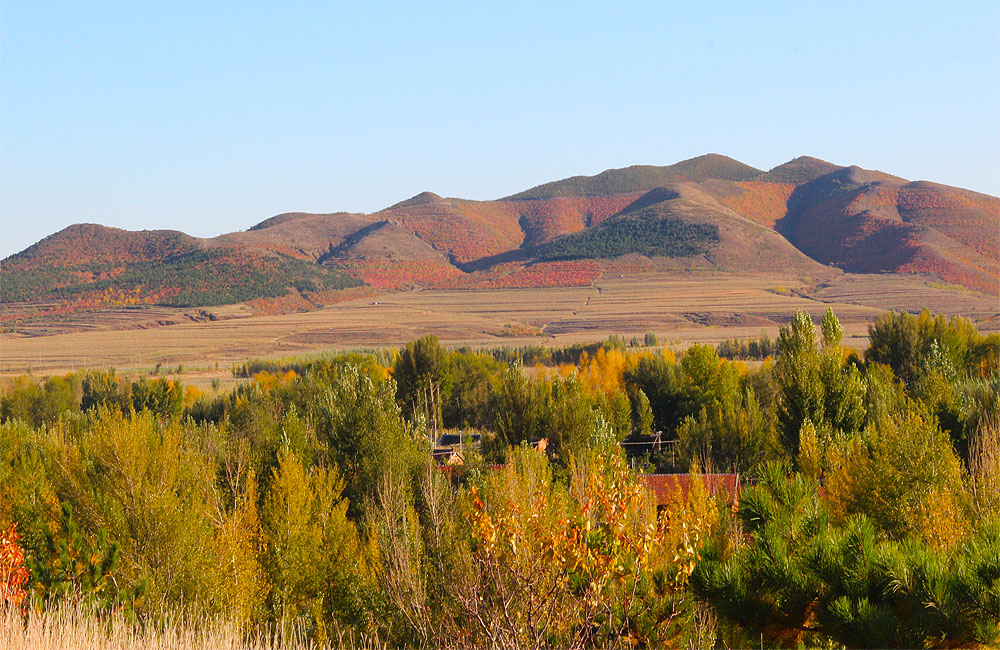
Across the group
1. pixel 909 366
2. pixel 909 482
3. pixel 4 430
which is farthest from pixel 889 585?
pixel 909 366

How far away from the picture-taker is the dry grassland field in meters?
123

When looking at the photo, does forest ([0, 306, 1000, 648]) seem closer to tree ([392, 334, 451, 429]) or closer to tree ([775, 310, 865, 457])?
tree ([775, 310, 865, 457])

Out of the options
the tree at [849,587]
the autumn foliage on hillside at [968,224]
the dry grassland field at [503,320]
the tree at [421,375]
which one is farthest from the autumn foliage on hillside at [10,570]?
the autumn foliage on hillside at [968,224]

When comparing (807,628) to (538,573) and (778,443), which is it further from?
(778,443)

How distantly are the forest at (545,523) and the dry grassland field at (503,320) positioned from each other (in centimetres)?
7498

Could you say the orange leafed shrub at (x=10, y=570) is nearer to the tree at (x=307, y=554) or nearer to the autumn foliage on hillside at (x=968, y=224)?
the tree at (x=307, y=554)

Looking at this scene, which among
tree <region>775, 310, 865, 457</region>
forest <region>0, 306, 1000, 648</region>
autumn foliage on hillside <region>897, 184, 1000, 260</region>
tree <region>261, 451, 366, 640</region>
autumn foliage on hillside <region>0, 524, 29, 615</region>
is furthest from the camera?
autumn foliage on hillside <region>897, 184, 1000, 260</region>

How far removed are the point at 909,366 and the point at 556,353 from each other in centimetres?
4775

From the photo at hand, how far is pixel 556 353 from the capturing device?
96188 millimetres

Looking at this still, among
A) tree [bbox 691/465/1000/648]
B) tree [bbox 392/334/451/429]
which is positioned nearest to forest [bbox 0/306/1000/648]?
tree [bbox 691/465/1000/648]

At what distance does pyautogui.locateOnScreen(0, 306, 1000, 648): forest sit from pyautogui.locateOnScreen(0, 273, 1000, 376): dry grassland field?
2952 inches

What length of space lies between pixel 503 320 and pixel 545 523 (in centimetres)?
13850

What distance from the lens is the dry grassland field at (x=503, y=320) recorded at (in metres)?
123

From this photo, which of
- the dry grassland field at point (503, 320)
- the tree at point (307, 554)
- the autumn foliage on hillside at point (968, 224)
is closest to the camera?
the tree at point (307, 554)
